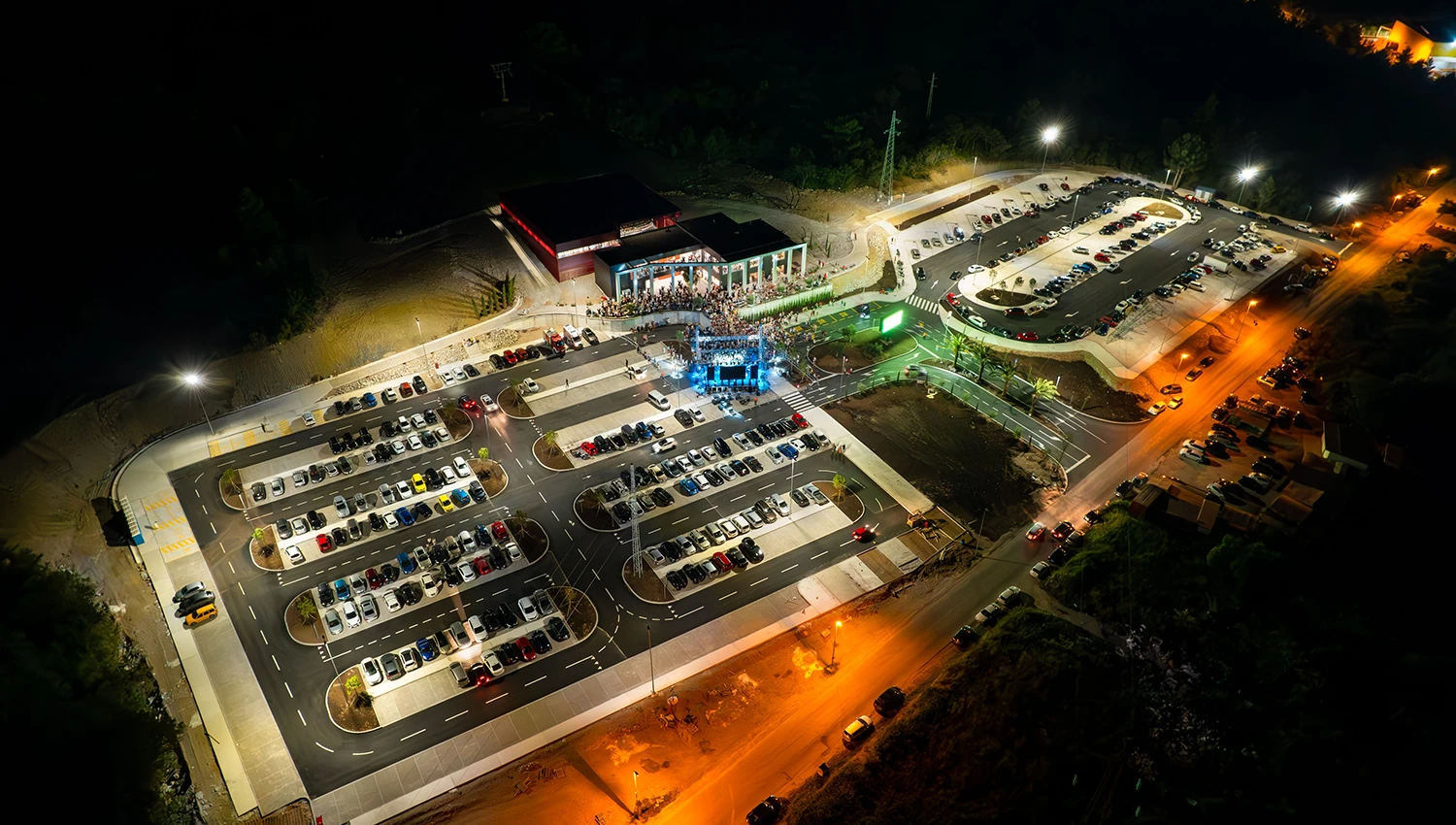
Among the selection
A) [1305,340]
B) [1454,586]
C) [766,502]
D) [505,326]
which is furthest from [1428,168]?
[505,326]

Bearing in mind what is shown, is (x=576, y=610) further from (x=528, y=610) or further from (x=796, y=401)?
(x=796, y=401)

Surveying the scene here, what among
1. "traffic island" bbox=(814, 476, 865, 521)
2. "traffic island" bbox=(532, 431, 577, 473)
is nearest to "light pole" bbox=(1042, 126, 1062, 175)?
"traffic island" bbox=(814, 476, 865, 521)

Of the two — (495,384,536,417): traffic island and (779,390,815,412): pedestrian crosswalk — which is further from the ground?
(495,384,536,417): traffic island

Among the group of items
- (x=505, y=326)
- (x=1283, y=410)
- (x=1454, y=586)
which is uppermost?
(x=505, y=326)

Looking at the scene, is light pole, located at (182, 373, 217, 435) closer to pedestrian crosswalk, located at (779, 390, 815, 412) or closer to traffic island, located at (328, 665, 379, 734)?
traffic island, located at (328, 665, 379, 734)

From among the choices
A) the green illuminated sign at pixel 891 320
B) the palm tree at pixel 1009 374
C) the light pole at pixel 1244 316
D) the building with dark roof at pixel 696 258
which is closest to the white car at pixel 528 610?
the building with dark roof at pixel 696 258

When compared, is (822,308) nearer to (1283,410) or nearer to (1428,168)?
(1283,410)
